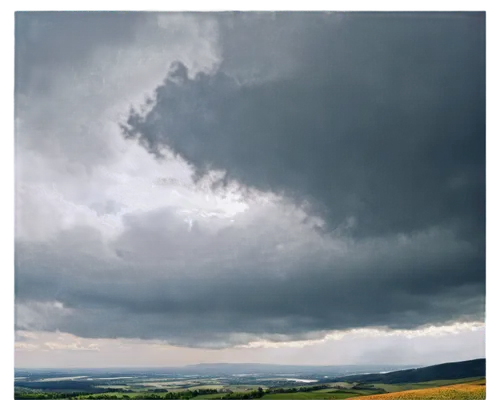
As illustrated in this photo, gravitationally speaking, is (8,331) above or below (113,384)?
above

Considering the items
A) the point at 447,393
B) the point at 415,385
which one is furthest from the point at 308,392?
the point at 447,393

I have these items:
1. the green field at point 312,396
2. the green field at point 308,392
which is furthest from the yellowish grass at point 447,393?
the green field at point 312,396

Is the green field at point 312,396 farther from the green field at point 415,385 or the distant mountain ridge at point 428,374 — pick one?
the green field at point 415,385

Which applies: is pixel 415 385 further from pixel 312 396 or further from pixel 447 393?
pixel 312 396
